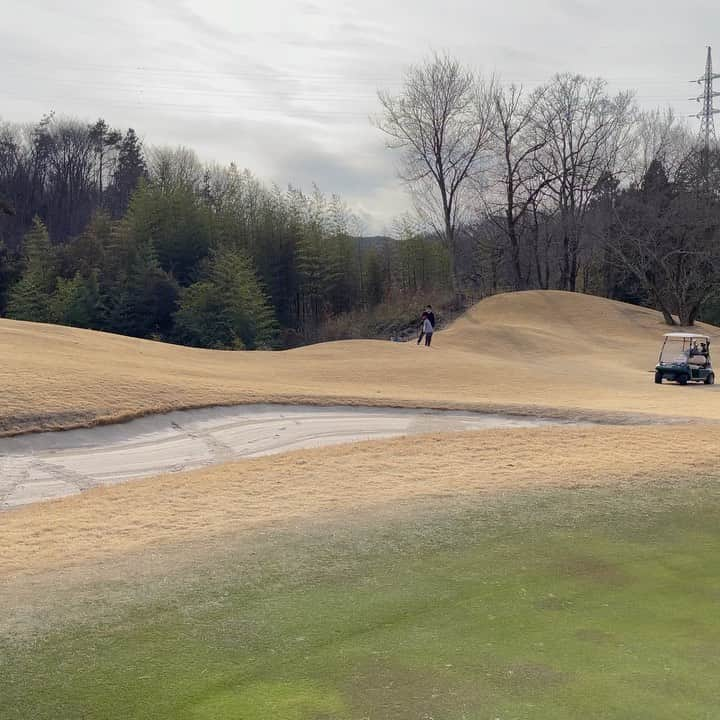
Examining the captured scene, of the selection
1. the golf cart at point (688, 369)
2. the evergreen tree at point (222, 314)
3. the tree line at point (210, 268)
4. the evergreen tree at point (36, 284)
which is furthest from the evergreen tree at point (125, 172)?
the golf cart at point (688, 369)

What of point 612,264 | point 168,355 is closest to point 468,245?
point 612,264

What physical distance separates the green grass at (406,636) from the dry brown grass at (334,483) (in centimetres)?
122

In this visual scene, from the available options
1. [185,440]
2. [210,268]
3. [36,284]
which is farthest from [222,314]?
[185,440]

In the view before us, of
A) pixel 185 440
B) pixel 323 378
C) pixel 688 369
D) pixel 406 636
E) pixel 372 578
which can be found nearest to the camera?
pixel 406 636

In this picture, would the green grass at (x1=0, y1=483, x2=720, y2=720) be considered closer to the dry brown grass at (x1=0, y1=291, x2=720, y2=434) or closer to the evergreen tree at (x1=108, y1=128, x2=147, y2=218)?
the dry brown grass at (x1=0, y1=291, x2=720, y2=434)

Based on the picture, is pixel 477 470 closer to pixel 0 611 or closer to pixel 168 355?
pixel 0 611

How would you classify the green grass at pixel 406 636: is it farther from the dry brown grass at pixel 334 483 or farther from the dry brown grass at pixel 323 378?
the dry brown grass at pixel 323 378

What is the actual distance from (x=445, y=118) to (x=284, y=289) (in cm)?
1589

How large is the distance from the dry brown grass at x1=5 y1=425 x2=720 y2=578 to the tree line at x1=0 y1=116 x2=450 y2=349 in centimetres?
3411

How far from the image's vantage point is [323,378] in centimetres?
2191

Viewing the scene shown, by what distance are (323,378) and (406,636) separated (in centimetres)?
1650

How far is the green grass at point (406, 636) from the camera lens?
14.8 feet

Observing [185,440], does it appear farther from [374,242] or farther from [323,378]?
[374,242]

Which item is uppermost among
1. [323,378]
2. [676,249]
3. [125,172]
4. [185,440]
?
[125,172]
